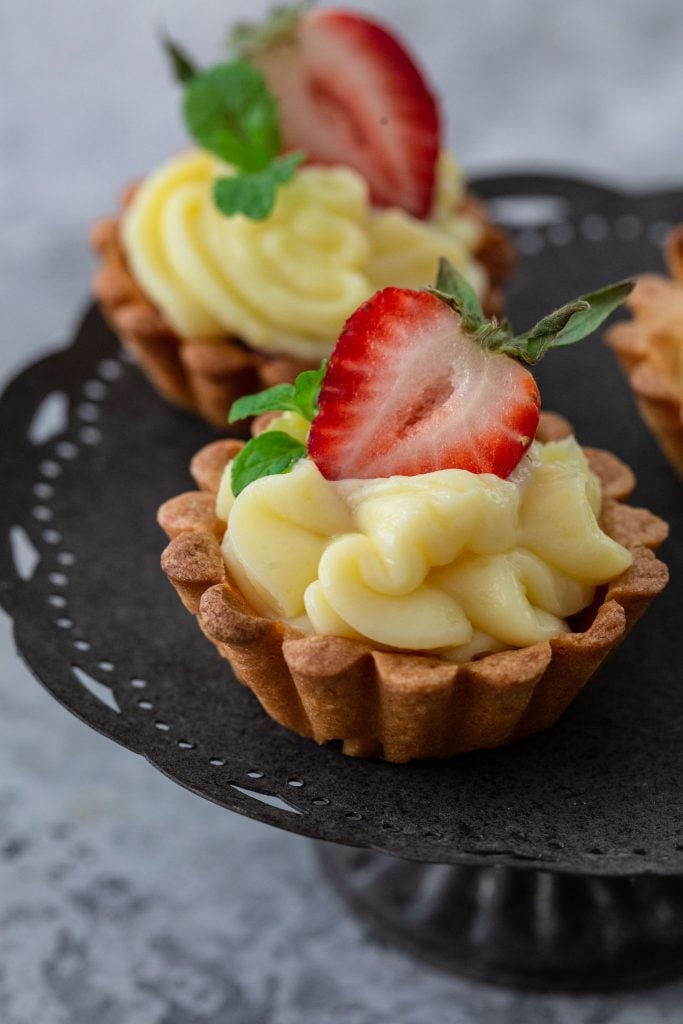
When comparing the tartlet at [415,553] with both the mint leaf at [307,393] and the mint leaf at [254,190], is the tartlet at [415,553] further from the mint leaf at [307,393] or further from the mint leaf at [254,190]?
the mint leaf at [254,190]

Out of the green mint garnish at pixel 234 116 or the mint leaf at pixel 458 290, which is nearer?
the mint leaf at pixel 458 290

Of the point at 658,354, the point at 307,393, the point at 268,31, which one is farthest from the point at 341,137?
the point at 307,393

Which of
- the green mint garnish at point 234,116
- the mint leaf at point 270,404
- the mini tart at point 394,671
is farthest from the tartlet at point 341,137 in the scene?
the mini tart at point 394,671

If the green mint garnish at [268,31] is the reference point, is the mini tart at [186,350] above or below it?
below

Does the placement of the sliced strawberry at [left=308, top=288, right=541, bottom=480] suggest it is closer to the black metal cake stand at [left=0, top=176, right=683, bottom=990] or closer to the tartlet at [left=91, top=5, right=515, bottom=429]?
the black metal cake stand at [left=0, top=176, right=683, bottom=990]

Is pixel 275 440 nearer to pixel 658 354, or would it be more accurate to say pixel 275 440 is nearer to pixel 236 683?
pixel 236 683

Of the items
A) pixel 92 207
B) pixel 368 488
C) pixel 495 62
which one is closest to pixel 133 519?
pixel 368 488
